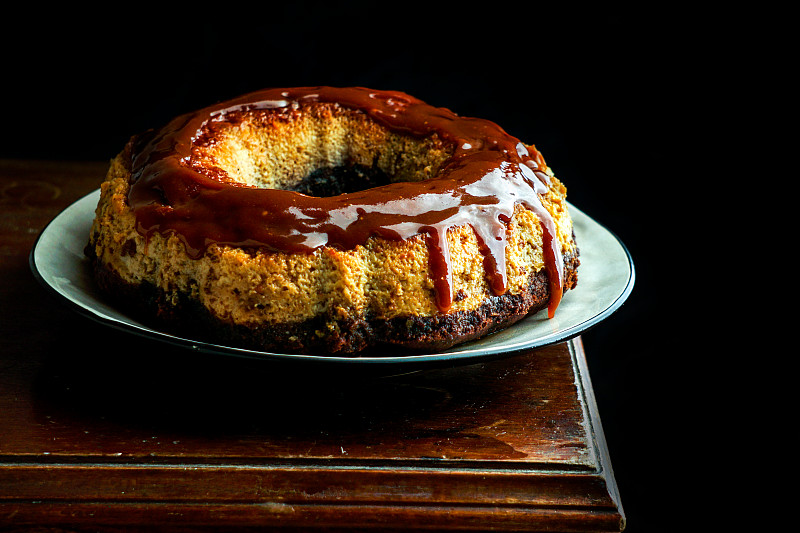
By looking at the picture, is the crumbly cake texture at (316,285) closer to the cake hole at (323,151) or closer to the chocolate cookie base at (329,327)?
the chocolate cookie base at (329,327)

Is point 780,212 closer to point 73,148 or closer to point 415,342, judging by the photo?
point 415,342

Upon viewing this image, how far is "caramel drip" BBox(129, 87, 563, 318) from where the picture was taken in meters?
1.31

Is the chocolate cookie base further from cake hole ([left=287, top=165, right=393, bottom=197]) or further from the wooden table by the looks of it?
cake hole ([left=287, top=165, right=393, bottom=197])

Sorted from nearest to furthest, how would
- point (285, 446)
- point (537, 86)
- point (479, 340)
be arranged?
point (285, 446) < point (479, 340) < point (537, 86)

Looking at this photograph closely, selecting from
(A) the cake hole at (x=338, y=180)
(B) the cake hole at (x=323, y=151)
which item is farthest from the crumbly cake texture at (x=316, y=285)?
(A) the cake hole at (x=338, y=180)

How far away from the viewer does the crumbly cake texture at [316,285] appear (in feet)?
4.25

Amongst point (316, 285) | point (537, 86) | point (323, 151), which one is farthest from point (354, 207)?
point (537, 86)

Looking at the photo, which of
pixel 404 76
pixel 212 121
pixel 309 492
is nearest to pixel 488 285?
pixel 309 492

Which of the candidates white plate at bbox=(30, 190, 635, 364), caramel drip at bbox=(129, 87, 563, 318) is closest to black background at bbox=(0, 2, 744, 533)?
white plate at bbox=(30, 190, 635, 364)

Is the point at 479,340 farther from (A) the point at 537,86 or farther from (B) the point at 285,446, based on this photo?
(A) the point at 537,86

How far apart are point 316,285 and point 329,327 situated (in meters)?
0.07

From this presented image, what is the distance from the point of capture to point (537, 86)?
2.53 meters

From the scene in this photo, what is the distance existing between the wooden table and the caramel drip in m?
0.18

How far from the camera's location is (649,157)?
253 centimetres
